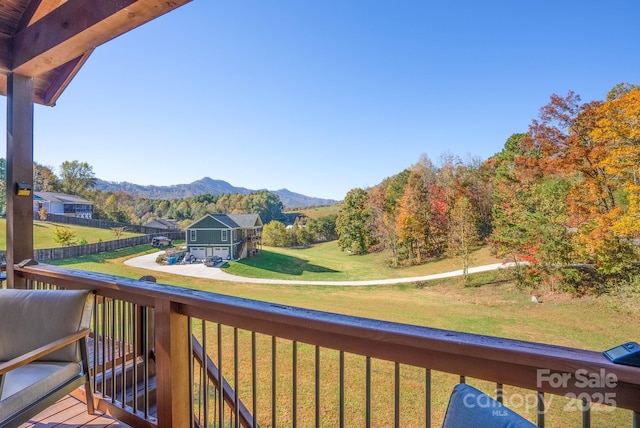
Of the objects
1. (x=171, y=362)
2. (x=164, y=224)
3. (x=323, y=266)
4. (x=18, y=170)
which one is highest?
(x=18, y=170)

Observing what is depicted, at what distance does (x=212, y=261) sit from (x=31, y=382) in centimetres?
705

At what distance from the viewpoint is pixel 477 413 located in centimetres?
61

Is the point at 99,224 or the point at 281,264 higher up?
the point at 99,224

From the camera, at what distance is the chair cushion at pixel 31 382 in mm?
1330

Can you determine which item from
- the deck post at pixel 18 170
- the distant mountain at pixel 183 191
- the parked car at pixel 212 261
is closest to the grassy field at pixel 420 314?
the parked car at pixel 212 261

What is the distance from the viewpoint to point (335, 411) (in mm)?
3904

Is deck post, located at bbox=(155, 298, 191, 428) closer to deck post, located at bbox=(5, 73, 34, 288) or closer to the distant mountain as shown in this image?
deck post, located at bbox=(5, 73, 34, 288)

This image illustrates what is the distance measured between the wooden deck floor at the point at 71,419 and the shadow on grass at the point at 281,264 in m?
7.03

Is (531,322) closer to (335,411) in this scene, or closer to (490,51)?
(335,411)

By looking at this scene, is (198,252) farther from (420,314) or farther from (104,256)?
(420,314)

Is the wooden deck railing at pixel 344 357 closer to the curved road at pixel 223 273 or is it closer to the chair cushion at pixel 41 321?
the chair cushion at pixel 41 321

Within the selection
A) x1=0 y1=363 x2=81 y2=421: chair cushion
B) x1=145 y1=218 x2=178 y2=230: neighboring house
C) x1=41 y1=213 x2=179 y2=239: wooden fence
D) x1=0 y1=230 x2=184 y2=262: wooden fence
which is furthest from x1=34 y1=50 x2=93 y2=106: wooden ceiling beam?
x1=145 y1=218 x2=178 y2=230: neighboring house

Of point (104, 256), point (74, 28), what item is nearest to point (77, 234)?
point (104, 256)

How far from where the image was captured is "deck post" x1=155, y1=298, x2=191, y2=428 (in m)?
1.38
